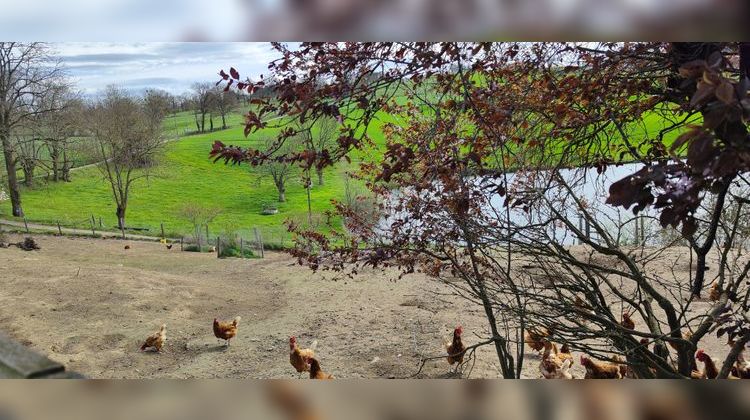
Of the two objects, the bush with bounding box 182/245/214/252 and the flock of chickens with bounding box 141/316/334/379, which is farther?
the bush with bounding box 182/245/214/252

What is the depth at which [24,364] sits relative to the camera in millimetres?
530

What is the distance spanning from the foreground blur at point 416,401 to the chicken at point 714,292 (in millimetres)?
1208

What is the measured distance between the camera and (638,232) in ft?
6.82

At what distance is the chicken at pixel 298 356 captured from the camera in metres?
2.29

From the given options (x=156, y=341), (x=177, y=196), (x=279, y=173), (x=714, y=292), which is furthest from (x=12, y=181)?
(x=714, y=292)

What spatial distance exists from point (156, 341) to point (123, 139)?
0.80 m

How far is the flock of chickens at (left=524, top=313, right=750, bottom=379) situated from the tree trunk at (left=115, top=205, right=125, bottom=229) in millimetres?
1604

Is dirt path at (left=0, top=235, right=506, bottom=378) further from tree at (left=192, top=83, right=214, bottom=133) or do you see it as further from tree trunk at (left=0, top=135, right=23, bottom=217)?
tree at (left=192, top=83, right=214, bottom=133)

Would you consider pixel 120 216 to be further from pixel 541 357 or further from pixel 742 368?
pixel 742 368

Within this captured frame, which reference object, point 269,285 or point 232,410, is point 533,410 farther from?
point 269,285

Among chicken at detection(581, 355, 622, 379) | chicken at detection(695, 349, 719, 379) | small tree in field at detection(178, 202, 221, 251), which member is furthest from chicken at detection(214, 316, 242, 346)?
chicken at detection(695, 349, 719, 379)

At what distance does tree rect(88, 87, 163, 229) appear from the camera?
2209mm

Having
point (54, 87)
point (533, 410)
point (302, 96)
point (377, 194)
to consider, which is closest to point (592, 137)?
point (377, 194)
